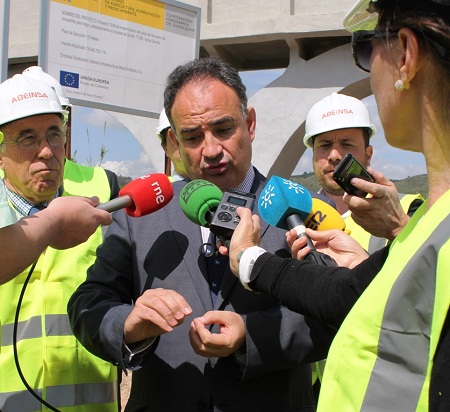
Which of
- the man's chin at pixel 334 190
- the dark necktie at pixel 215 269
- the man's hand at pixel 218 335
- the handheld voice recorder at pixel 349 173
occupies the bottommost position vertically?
the man's hand at pixel 218 335

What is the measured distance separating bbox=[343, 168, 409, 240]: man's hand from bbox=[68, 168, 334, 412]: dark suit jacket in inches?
11.9

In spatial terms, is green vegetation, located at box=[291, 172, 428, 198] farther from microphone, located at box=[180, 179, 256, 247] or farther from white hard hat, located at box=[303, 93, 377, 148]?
microphone, located at box=[180, 179, 256, 247]

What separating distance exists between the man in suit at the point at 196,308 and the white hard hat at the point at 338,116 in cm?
129

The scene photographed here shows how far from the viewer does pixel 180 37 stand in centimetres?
543

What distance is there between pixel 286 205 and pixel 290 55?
23.4 ft

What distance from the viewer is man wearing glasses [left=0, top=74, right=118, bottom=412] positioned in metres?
2.65

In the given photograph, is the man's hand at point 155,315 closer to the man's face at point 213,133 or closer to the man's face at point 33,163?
the man's face at point 213,133

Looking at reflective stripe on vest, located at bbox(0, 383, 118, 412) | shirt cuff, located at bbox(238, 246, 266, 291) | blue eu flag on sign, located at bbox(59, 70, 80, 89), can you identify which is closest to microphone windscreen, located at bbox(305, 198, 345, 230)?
shirt cuff, located at bbox(238, 246, 266, 291)

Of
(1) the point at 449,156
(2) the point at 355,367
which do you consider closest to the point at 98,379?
(2) the point at 355,367

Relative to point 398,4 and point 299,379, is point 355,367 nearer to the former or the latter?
point 398,4

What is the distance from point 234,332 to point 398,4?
109cm

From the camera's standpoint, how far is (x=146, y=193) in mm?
2188

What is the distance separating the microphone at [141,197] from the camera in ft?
7.09

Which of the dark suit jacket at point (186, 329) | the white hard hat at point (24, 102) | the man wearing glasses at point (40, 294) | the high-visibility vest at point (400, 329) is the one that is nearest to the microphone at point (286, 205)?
the dark suit jacket at point (186, 329)
